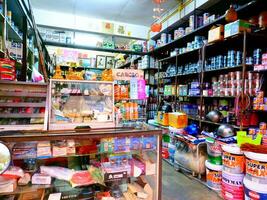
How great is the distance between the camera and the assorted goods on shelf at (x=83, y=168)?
1344 mm

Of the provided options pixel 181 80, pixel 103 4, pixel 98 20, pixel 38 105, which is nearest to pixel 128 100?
pixel 38 105

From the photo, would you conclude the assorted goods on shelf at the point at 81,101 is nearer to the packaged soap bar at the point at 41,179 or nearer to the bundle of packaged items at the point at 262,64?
the packaged soap bar at the point at 41,179

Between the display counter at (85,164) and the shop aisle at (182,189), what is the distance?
41.8 inches

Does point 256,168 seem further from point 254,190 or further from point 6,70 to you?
point 6,70

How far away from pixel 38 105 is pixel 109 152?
699mm

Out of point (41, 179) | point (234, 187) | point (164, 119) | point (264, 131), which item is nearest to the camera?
point (41, 179)

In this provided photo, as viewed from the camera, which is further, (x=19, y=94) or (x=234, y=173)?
(x=234, y=173)

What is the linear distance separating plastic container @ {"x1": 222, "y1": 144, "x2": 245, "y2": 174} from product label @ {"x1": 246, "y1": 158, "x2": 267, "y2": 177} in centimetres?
17

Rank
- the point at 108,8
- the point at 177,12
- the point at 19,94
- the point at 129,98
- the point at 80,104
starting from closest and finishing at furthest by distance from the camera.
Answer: the point at 19,94
the point at 80,104
the point at 129,98
the point at 177,12
the point at 108,8

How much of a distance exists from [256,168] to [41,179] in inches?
77.5

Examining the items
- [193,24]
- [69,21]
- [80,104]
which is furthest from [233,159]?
[69,21]

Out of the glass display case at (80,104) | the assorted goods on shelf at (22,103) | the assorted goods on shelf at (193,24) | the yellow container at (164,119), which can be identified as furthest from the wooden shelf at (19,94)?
the assorted goods on shelf at (193,24)

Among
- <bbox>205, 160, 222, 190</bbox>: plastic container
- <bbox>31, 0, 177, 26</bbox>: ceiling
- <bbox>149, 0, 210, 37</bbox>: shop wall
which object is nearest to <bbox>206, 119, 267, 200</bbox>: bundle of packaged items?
<bbox>205, 160, 222, 190</bbox>: plastic container

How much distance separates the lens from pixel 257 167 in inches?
77.1
